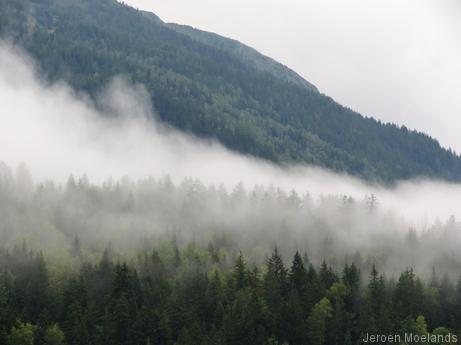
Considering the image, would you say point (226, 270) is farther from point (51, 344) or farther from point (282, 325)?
point (51, 344)

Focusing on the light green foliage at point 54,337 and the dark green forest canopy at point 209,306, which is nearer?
the light green foliage at point 54,337

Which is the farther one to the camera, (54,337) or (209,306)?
(209,306)

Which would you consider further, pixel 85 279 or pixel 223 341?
pixel 85 279

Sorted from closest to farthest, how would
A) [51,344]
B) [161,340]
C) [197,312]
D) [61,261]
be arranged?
[51,344]
[161,340]
[197,312]
[61,261]

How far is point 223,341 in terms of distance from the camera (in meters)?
133

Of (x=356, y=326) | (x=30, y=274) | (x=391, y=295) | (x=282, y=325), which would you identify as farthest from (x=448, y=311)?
(x=30, y=274)

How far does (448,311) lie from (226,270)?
4998 centimetres

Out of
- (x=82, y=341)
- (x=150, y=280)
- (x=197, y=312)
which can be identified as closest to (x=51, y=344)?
(x=82, y=341)

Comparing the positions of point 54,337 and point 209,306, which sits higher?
point 209,306

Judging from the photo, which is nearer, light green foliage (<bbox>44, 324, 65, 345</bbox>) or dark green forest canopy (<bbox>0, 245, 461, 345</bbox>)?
light green foliage (<bbox>44, 324, 65, 345</bbox>)

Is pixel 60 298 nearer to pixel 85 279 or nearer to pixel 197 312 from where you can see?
pixel 85 279

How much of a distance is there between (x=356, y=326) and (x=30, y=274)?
63.2 meters

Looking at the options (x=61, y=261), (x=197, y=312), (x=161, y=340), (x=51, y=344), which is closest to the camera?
(x=51, y=344)

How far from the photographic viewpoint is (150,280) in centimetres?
16788
